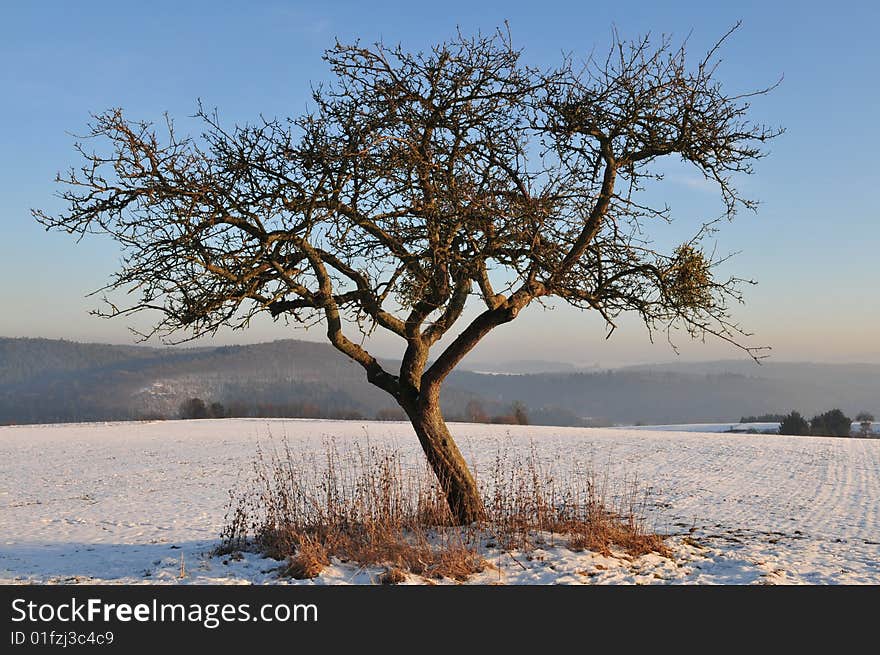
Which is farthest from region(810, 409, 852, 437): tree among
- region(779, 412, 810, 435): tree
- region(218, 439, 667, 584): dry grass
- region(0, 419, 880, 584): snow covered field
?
region(218, 439, 667, 584): dry grass

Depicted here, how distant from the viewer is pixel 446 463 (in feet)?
35.5

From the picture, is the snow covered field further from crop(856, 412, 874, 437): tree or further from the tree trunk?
crop(856, 412, 874, 437): tree

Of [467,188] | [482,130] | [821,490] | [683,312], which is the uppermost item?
[482,130]

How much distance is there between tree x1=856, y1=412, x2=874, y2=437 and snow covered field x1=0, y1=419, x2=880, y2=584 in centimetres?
2858

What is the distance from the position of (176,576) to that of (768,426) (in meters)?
64.8

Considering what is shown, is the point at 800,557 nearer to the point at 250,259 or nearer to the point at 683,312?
the point at 683,312

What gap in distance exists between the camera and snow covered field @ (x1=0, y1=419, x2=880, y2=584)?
939 cm

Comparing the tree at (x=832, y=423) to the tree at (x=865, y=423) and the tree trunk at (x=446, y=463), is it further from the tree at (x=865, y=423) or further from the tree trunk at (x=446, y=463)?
the tree trunk at (x=446, y=463)

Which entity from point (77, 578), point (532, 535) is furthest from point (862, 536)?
point (77, 578)

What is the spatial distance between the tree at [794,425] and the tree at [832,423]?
0.80 metres

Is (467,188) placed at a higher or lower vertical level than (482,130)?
lower

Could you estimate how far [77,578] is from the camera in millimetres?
9398

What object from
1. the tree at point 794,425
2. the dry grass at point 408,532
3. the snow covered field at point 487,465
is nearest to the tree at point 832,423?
the tree at point 794,425
